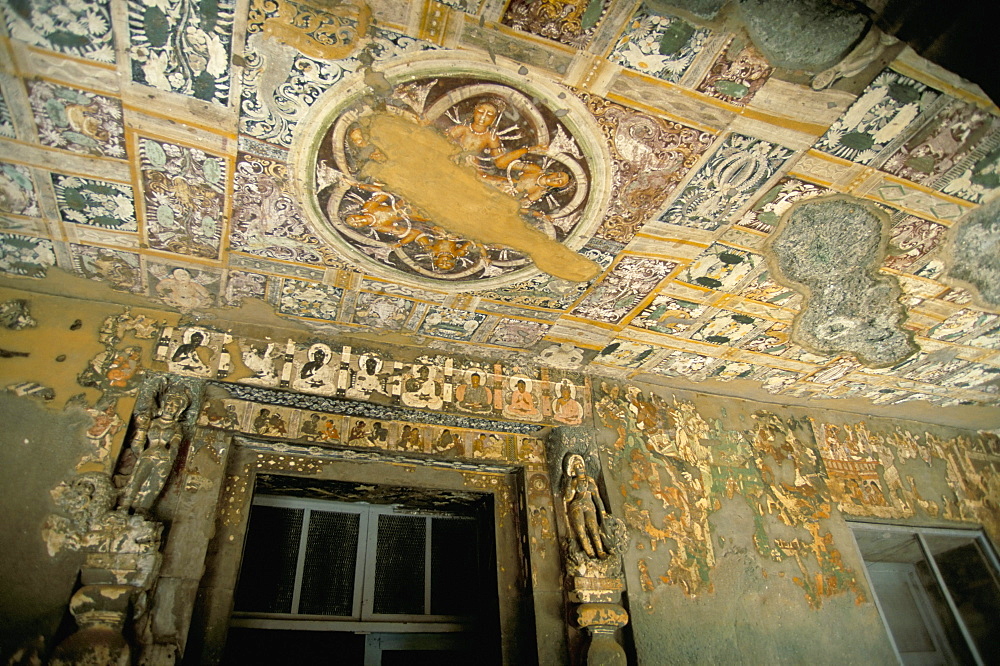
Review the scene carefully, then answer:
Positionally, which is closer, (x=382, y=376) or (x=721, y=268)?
(x=721, y=268)

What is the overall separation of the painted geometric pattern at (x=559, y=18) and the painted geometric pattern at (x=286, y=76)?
1.49 ft

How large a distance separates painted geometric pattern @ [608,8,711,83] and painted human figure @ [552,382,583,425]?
9.96 ft

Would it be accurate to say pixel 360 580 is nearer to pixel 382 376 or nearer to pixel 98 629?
pixel 382 376

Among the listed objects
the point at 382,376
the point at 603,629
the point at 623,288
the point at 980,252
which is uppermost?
the point at 623,288

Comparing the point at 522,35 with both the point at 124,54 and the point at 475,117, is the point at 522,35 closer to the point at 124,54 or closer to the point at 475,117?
the point at 475,117

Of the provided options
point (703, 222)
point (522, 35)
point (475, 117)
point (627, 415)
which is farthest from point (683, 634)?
point (522, 35)

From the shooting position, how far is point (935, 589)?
6.29 meters

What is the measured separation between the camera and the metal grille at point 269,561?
4426mm

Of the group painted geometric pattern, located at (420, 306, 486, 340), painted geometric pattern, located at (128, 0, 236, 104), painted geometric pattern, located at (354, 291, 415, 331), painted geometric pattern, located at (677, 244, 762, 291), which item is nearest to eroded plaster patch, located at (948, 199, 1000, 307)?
painted geometric pattern, located at (677, 244, 762, 291)

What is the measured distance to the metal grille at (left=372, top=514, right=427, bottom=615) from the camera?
4846mm

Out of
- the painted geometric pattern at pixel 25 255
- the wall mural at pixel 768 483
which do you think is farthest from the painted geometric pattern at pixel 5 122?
the wall mural at pixel 768 483

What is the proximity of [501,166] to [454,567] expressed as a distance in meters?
3.68

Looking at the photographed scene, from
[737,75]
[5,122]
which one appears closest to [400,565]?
[5,122]

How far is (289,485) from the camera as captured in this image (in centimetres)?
458
